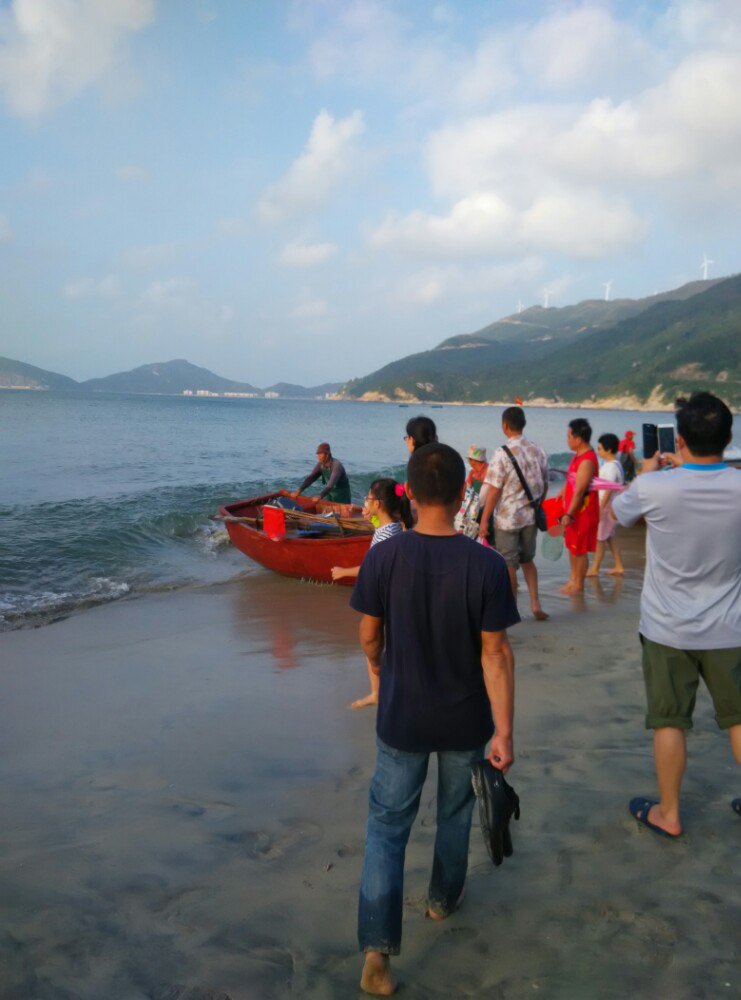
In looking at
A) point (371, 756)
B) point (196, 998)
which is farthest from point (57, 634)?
point (196, 998)

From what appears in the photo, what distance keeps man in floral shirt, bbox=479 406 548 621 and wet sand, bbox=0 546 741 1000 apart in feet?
3.53

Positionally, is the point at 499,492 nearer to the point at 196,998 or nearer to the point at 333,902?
the point at 333,902

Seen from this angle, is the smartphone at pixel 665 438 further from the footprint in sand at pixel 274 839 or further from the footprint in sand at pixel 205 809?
the footprint in sand at pixel 205 809

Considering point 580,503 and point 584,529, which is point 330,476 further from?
point 580,503

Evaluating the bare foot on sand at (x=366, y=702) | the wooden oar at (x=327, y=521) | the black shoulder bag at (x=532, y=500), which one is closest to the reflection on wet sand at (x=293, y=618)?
the wooden oar at (x=327, y=521)

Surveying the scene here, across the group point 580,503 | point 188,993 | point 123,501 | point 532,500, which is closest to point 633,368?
point 123,501

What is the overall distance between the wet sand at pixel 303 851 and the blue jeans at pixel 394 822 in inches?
9.4

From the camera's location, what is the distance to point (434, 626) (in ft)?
7.98

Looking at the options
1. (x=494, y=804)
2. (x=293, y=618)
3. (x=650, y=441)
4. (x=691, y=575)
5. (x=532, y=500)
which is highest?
(x=650, y=441)

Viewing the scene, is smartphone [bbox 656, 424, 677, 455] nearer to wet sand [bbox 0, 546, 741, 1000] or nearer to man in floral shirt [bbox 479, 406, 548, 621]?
wet sand [bbox 0, 546, 741, 1000]

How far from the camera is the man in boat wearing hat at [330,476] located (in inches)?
436

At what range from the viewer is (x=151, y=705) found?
5.43 m

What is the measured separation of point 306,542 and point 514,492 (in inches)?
151

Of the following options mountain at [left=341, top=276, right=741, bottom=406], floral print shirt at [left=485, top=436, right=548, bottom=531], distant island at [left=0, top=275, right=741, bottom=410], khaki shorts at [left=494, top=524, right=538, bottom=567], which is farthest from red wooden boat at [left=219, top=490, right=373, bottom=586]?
mountain at [left=341, top=276, right=741, bottom=406]
